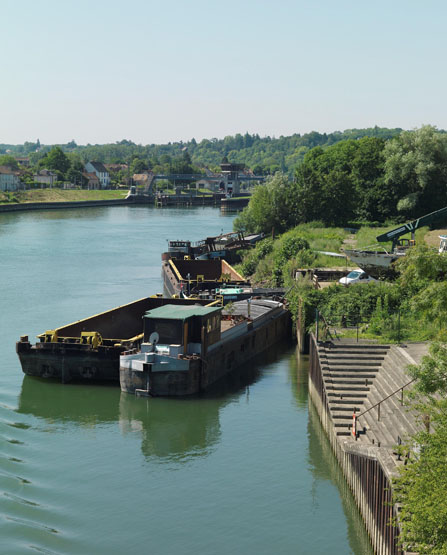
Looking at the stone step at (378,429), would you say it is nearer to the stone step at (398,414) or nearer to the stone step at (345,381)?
the stone step at (398,414)

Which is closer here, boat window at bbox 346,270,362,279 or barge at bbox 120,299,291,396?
barge at bbox 120,299,291,396

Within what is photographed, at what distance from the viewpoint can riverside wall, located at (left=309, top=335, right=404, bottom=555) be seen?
65.7ft

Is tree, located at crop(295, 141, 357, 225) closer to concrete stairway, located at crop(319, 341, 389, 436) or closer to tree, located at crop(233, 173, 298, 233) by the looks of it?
tree, located at crop(233, 173, 298, 233)

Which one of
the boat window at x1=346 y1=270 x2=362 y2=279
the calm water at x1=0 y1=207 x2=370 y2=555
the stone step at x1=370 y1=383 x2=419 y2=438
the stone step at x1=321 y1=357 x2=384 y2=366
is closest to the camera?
the calm water at x1=0 y1=207 x2=370 y2=555

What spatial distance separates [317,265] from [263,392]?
21.7 meters

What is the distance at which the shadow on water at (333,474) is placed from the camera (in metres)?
23.0

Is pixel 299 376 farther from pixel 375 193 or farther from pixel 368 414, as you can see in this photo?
pixel 375 193

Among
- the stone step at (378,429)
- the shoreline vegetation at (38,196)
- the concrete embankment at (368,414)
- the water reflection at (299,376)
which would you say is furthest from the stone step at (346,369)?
the shoreline vegetation at (38,196)

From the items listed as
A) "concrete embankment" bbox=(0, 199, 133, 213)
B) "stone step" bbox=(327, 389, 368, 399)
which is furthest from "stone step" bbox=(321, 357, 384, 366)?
"concrete embankment" bbox=(0, 199, 133, 213)

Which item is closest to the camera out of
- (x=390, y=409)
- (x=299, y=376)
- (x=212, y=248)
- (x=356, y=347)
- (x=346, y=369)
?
(x=390, y=409)

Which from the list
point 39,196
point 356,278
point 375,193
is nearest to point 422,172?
point 375,193

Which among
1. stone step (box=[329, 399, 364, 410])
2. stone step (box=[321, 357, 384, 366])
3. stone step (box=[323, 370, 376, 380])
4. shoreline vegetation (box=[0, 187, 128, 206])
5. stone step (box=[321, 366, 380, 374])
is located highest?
shoreline vegetation (box=[0, 187, 128, 206])

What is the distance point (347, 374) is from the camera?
31578 millimetres

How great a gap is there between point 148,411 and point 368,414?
1026 centimetres
